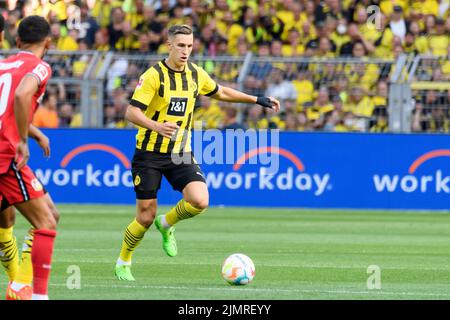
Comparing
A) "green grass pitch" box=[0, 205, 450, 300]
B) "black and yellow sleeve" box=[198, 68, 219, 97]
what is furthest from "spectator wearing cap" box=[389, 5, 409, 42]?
"black and yellow sleeve" box=[198, 68, 219, 97]

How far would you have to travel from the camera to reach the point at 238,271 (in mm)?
9961

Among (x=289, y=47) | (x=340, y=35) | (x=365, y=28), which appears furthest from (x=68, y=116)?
(x=365, y=28)

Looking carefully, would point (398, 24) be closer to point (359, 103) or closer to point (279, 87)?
point (359, 103)

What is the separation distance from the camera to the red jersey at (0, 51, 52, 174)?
8094 mm

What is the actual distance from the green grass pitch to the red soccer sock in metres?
0.79

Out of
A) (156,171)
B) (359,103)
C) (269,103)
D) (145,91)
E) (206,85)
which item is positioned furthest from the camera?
(359,103)

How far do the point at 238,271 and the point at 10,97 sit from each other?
2829 mm

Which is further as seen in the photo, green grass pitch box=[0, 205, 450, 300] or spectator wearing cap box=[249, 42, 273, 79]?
spectator wearing cap box=[249, 42, 273, 79]

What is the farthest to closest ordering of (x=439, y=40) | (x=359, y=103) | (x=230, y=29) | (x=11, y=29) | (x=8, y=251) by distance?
1. (x=11, y=29)
2. (x=230, y=29)
3. (x=439, y=40)
4. (x=359, y=103)
5. (x=8, y=251)

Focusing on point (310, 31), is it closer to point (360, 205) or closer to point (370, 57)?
point (370, 57)

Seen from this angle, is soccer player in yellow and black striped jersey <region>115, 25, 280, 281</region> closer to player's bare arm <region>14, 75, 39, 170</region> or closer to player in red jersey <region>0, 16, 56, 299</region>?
player in red jersey <region>0, 16, 56, 299</region>

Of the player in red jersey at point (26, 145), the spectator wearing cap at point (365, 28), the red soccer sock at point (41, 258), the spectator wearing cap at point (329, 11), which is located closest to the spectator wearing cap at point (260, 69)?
the spectator wearing cap at point (329, 11)

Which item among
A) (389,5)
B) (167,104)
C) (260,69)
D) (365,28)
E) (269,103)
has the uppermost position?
(389,5)

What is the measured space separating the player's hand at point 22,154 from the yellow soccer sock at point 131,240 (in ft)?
9.08
